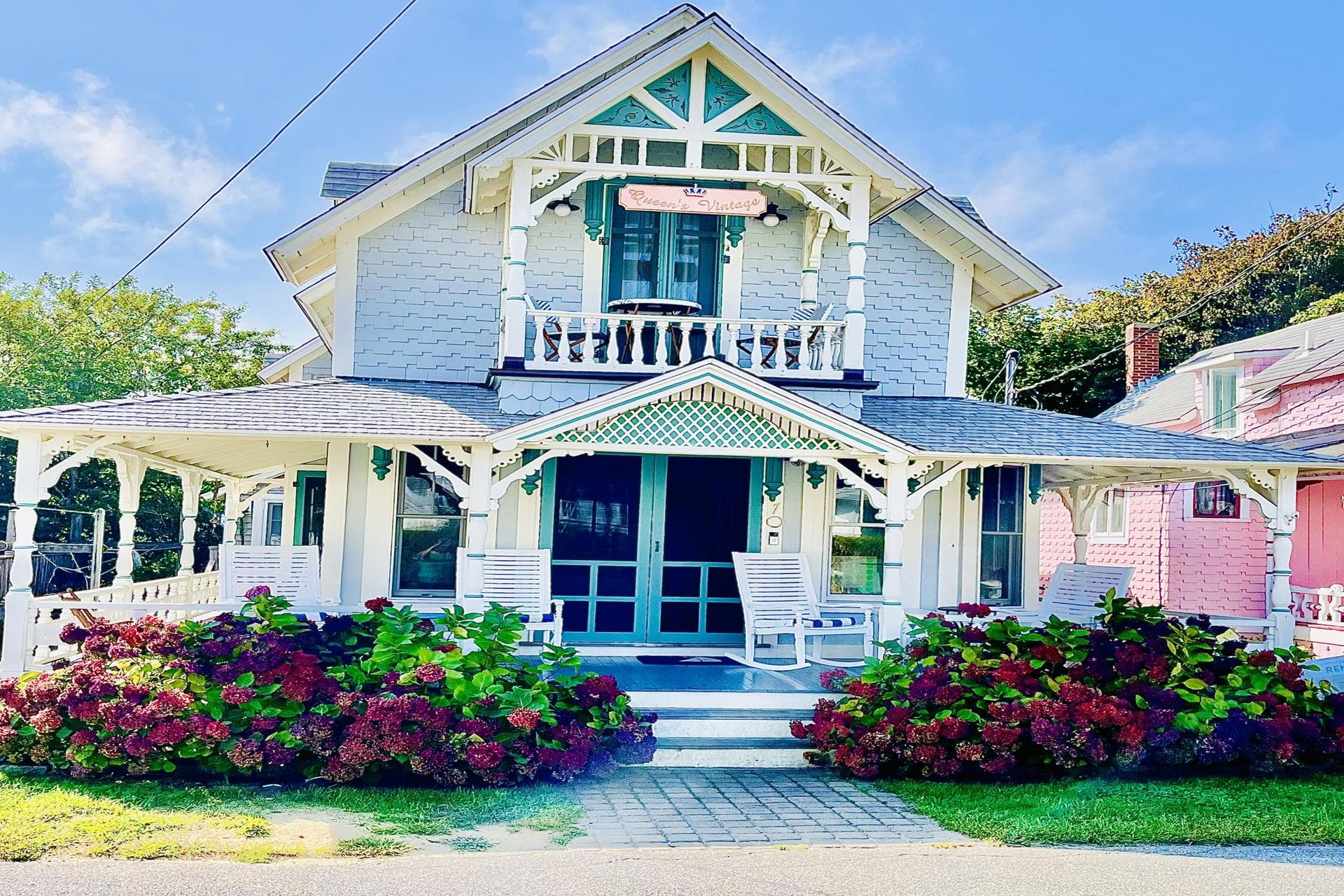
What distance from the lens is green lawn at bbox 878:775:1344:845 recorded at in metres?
6.79

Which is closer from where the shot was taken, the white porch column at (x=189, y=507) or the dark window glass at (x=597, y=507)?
the dark window glass at (x=597, y=507)

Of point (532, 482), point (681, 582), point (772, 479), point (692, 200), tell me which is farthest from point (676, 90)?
point (681, 582)

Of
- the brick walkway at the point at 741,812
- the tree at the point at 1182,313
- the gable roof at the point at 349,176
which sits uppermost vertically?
the tree at the point at 1182,313

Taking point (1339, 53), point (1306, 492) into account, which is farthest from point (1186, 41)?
point (1306, 492)

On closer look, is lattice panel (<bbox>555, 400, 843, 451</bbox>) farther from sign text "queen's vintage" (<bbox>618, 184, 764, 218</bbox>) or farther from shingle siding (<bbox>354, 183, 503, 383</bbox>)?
shingle siding (<bbox>354, 183, 503, 383</bbox>)

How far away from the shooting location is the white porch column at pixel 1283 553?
452 inches

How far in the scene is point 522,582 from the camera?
463 inches

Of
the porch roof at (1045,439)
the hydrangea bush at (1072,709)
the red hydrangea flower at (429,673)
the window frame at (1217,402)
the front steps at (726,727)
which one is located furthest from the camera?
the window frame at (1217,402)

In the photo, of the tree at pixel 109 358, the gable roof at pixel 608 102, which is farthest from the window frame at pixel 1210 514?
the tree at pixel 109 358

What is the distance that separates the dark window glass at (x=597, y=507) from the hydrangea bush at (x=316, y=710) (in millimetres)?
3764

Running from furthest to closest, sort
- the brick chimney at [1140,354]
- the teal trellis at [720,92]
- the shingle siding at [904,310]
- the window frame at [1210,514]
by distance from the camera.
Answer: the brick chimney at [1140,354] → the window frame at [1210,514] → the shingle siding at [904,310] → the teal trellis at [720,92]

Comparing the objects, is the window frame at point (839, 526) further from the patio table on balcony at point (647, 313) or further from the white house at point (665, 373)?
the patio table on balcony at point (647, 313)

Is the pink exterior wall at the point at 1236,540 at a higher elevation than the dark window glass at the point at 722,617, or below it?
higher

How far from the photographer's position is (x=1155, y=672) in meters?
8.88
